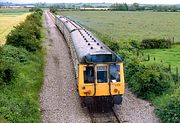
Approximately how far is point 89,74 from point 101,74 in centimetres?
52

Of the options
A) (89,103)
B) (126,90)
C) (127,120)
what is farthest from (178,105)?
(126,90)

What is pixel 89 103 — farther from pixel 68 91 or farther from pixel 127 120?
pixel 68 91

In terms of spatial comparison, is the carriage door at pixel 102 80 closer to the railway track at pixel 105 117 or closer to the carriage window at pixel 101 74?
the carriage window at pixel 101 74

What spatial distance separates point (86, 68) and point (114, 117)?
8.09 feet

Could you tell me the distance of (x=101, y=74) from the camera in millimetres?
15812

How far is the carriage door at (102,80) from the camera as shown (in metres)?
15.8

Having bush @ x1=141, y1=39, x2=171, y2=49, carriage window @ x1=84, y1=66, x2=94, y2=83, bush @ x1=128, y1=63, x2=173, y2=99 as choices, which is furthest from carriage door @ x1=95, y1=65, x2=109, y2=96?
bush @ x1=141, y1=39, x2=171, y2=49

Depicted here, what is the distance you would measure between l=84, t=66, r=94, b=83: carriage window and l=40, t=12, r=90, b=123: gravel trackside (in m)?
1.63

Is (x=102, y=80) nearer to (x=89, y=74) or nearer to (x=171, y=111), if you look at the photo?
(x=89, y=74)

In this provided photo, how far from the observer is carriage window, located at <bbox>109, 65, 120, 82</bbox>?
1584cm

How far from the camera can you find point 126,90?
20359mm

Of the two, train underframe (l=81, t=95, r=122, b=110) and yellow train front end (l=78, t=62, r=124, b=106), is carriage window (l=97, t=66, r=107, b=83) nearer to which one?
yellow train front end (l=78, t=62, r=124, b=106)

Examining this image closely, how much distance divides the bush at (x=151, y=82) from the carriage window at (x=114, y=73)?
2983 millimetres

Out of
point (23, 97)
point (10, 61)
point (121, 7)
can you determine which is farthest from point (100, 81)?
point (121, 7)
